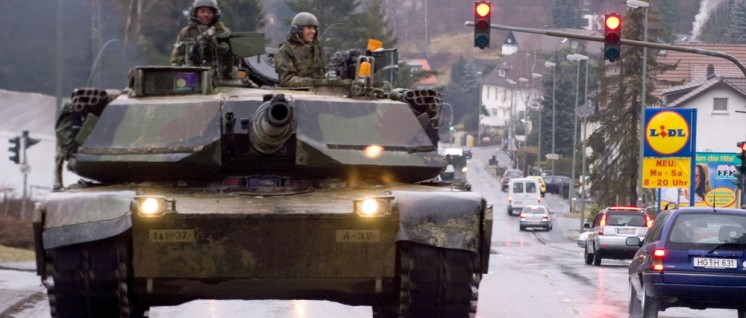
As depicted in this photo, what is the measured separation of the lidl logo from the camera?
40.2m

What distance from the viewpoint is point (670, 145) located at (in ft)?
133

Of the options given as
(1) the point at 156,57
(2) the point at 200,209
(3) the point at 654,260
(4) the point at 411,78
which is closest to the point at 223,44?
(2) the point at 200,209

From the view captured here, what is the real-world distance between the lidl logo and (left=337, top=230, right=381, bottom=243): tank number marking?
28.1m

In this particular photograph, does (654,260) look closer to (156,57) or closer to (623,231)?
(623,231)

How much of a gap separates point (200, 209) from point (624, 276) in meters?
19.7

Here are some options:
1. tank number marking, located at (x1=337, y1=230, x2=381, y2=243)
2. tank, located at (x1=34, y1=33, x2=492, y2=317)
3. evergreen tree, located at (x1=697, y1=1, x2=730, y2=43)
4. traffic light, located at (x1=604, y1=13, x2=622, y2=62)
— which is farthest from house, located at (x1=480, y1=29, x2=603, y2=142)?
tank number marking, located at (x1=337, y1=230, x2=381, y2=243)

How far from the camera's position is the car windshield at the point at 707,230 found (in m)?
18.0

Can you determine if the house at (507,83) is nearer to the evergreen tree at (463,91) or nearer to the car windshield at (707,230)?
the evergreen tree at (463,91)

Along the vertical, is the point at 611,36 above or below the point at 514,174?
above

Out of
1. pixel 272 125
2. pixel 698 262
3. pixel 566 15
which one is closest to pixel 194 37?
pixel 272 125

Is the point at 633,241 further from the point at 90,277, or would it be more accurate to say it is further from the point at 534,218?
the point at 534,218

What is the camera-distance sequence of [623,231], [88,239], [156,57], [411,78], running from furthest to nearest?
[411,78] < [156,57] < [623,231] < [88,239]

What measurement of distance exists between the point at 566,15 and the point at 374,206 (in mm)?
136769

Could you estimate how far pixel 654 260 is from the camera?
18.1m
